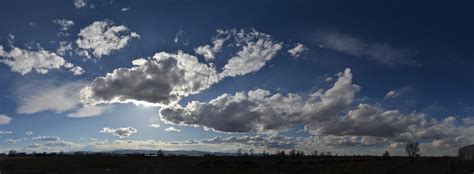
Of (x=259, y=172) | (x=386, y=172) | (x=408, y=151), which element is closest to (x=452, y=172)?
(x=386, y=172)

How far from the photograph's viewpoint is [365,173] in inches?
4259

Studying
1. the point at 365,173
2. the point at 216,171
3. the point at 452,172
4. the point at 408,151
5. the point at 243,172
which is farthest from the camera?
the point at 408,151

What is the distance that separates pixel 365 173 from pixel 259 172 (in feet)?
73.9

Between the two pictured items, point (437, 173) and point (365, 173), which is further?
point (365, 173)

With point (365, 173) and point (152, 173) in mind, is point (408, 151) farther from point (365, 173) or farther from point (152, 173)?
point (152, 173)

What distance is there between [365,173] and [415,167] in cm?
1170

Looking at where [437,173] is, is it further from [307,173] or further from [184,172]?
[184,172]

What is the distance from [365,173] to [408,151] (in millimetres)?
80962

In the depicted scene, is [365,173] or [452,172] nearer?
[452,172]

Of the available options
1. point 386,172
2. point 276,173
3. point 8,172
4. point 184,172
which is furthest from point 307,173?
point 8,172

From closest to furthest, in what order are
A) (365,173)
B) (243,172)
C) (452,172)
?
(452,172) < (365,173) < (243,172)

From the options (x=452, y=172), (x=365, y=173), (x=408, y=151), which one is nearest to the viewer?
(x=452, y=172)

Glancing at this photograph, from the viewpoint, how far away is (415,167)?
110938mm

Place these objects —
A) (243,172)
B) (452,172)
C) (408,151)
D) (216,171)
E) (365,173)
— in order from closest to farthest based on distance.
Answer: (452,172) < (365,173) < (243,172) < (216,171) < (408,151)
